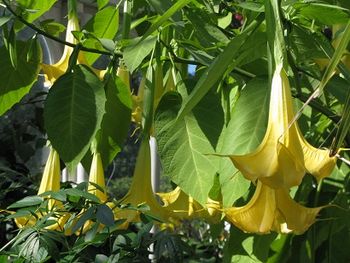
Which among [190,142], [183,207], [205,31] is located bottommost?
[183,207]

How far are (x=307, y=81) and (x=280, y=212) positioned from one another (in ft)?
1.04

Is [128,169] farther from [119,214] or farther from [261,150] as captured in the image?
[261,150]

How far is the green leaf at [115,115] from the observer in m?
0.79

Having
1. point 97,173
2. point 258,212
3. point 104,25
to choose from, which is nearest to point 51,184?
point 97,173

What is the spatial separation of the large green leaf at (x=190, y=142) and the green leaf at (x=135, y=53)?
62mm

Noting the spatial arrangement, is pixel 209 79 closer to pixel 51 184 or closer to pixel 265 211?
pixel 265 211

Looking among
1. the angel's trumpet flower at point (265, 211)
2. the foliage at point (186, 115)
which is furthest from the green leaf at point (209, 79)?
the angel's trumpet flower at point (265, 211)

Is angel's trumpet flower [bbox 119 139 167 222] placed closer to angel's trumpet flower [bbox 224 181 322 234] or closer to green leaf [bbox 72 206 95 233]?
green leaf [bbox 72 206 95 233]

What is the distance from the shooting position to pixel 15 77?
799 mm

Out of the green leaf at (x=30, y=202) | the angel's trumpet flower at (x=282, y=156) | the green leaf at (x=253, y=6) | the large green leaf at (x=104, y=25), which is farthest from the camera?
the large green leaf at (x=104, y=25)

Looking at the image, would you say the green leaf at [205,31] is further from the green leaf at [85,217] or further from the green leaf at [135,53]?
the green leaf at [85,217]

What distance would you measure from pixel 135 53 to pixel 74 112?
9 cm

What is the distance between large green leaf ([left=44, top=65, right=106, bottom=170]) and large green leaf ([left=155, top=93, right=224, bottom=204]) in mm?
68

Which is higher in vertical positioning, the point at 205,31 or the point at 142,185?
the point at 205,31
